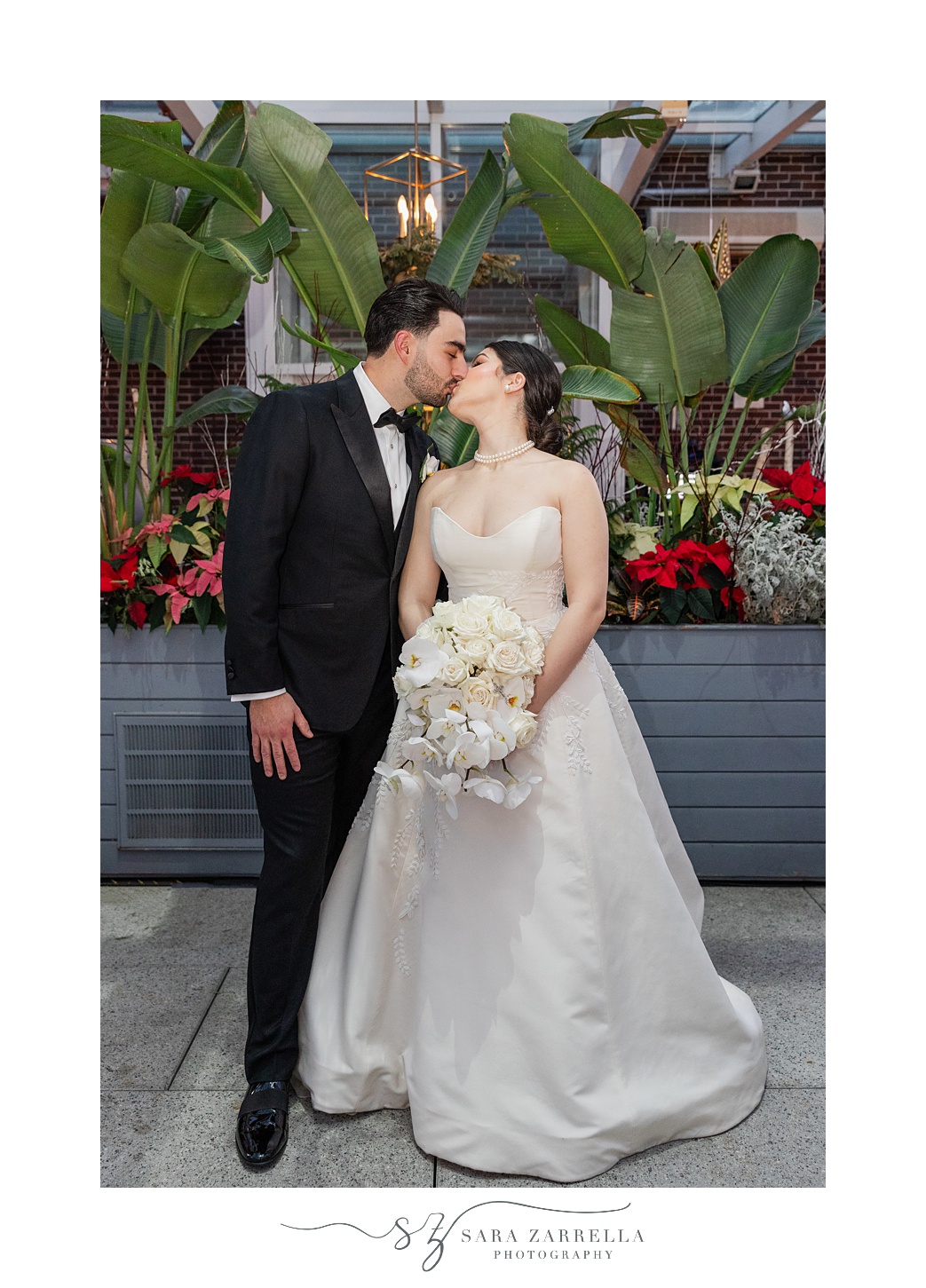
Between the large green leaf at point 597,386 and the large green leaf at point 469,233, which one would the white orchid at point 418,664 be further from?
the large green leaf at point 469,233

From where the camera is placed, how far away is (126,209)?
4027 mm

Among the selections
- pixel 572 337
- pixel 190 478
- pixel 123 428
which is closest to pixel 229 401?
pixel 190 478

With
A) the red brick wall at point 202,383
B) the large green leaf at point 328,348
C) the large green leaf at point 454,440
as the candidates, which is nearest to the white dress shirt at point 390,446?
the large green leaf at point 328,348

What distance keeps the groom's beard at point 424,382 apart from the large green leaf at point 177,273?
6.37 ft

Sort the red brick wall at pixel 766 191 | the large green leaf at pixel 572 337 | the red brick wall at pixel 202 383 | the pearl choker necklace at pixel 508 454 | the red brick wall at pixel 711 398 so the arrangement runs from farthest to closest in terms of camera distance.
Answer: the red brick wall at pixel 766 191 → the red brick wall at pixel 711 398 → the red brick wall at pixel 202 383 → the large green leaf at pixel 572 337 → the pearl choker necklace at pixel 508 454

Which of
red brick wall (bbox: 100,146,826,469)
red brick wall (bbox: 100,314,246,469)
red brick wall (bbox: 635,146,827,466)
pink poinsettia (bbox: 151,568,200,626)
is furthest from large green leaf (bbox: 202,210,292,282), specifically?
red brick wall (bbox: 635,146,827,466)

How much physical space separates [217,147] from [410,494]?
2.72 meters

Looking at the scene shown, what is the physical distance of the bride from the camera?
204cm

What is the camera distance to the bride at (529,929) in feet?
6.68

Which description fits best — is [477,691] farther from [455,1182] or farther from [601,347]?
[601,347]

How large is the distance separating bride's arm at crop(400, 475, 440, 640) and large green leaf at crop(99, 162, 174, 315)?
2565 millimetres
